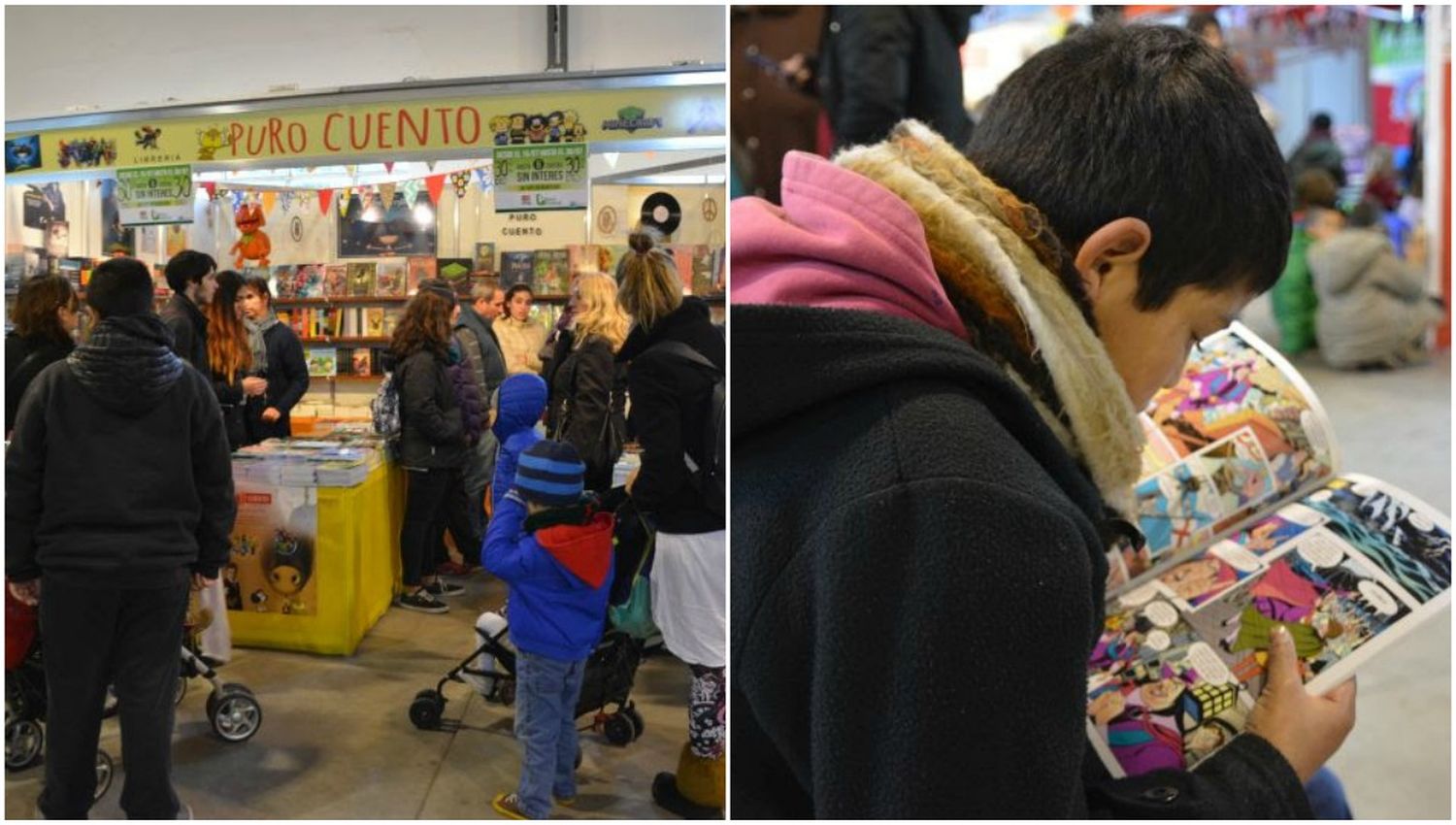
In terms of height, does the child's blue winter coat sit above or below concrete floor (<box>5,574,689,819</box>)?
above

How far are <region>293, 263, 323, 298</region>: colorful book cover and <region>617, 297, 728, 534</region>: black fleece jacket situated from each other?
0.33m

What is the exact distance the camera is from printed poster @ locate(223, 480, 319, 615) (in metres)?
1.17

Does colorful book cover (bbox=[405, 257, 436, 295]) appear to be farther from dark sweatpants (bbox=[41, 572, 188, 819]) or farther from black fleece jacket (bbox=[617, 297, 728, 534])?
dark sweatpants (bbox=[41, 572, 188, 819])

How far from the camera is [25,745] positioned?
1.16m

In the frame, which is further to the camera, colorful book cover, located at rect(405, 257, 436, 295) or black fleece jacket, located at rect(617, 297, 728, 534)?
colorful book cover, located at rect(405, 257, 436, 295)

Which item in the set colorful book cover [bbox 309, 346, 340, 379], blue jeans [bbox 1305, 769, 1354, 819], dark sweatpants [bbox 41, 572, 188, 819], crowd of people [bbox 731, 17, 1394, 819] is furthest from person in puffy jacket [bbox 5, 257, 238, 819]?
blue jeans [bbox 1305, 769, 1354, 819]

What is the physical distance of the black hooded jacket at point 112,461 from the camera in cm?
109

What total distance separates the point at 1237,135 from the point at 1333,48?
306 centimetres

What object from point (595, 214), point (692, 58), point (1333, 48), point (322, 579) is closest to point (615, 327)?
point (595, 214)

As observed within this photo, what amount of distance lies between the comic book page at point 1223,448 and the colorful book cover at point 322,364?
0.81 m

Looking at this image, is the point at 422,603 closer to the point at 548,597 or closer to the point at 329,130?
the point at 548,597

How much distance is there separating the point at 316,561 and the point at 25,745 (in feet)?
1.19

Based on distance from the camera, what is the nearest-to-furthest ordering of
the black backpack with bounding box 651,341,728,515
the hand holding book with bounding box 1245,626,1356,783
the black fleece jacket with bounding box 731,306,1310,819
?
the black fleece jacket with bounding box 731,306,1310,819 < the hand holding book with bounding box 1245,626,1356,783 < the black backpack with bounding box 651,341,728,515

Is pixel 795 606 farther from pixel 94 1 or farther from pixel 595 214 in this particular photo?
pixel 94 1
